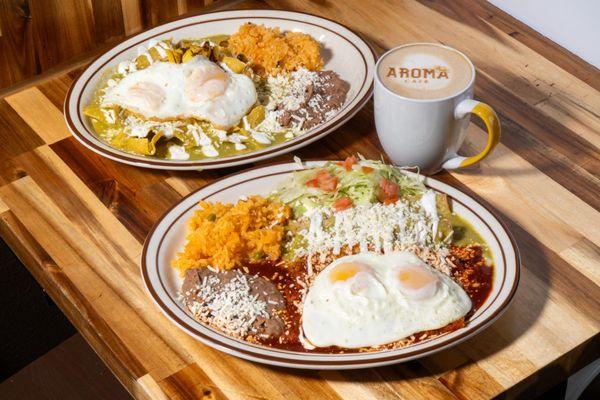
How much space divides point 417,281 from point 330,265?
0.60ft

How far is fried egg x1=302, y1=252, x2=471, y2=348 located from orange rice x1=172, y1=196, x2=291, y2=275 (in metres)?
0.16

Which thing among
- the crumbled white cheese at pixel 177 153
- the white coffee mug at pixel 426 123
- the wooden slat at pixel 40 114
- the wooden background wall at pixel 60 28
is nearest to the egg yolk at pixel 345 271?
the white coffee mug at pixel 426 123

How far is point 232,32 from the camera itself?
2361 millimetres

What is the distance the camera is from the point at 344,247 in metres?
1.74

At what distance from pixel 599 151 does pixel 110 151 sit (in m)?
1.13

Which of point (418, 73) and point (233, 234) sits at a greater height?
point (418, 73)

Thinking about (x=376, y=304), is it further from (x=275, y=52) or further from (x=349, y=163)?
(x=275, y=52)

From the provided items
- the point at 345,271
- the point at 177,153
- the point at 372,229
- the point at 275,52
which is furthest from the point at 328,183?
the point at 275,52

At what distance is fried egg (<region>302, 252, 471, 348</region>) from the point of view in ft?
5.08

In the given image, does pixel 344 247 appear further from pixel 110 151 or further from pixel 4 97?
pixel 4 97

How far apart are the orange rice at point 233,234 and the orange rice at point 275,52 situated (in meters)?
0.50

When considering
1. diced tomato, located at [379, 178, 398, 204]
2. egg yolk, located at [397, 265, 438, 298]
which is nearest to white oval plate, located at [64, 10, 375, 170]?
diced tomato, located at [379, 178, 398, 204]

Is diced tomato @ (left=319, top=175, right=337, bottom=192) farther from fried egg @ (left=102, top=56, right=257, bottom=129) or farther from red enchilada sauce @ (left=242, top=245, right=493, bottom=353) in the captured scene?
fried egg @ (left=102, top=56, right=257, bottom=129)

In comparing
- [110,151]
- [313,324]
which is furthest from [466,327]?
[110,151]
